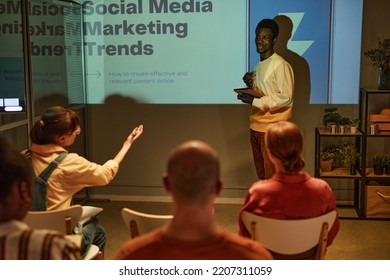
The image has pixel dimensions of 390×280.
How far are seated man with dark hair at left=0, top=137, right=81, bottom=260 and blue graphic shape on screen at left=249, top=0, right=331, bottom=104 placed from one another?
329 centimetres

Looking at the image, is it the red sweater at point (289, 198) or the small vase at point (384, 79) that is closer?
the red sweater at point (289, 198)

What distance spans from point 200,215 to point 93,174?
1.28 metres

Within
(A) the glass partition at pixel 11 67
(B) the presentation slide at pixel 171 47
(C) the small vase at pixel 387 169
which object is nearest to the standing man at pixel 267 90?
(B) the presentation slide at pixel 171 47

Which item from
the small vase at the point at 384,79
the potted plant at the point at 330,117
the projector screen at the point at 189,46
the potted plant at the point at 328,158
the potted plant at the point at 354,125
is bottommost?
the potted plant at the point at 328,158

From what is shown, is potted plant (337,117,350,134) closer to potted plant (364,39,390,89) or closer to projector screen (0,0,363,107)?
projector screen (0,0,363,107)

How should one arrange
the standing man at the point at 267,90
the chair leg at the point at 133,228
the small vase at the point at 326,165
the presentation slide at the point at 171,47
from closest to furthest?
the chair leg at the point at 133,228, the standing man at the point at 267,90, the small vase at the point at 326,165, the presentation slide at the point at 171,47

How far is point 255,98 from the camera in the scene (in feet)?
14.6

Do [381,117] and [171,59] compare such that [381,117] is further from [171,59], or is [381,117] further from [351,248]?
[171,59]

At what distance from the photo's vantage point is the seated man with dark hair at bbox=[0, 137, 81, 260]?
5.26 ft

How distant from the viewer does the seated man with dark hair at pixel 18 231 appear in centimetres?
160

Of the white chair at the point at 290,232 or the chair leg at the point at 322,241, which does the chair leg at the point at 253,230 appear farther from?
the chair leg at the point at 322,241

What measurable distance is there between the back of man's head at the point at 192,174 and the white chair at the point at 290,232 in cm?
74

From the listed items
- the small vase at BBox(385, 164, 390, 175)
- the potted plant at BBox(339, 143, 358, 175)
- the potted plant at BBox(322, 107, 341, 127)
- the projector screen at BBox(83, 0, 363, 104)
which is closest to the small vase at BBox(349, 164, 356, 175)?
the potted plant at BBox(339, 143, 358, 175)
